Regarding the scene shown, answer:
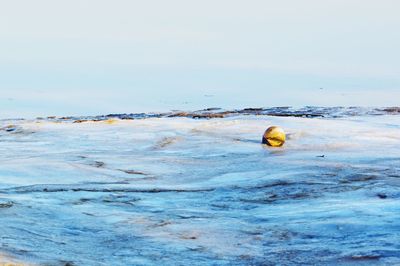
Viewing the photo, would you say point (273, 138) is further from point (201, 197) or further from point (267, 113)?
point (267, 113)

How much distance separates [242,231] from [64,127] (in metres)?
6.84

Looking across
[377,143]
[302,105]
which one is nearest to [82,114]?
[302,105]

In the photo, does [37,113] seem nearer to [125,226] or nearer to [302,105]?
[302,105]

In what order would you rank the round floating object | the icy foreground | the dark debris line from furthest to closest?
the dark debris line → the round floating object → the icy foreground

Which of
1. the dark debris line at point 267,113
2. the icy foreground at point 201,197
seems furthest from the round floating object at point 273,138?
the dark debris line at point 267,113

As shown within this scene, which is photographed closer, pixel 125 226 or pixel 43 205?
pixel 125 226

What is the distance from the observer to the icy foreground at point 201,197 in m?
4.54

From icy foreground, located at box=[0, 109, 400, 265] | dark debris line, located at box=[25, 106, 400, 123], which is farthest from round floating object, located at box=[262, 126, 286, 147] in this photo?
dark debris line, located at box=[25, 106, 400, 123]

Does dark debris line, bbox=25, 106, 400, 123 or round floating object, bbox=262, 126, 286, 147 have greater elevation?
dark debris line, bbox=25, 106, 400, 123

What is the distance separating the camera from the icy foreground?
4535mm

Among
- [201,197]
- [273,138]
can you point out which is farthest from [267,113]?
[201,197]

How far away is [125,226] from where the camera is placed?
5.18m

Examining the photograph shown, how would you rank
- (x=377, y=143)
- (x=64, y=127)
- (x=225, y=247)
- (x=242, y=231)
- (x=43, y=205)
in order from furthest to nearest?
(x=64, y=127) → (x=377, y=143) → (x=43, y=205) → (x=242, y=231) → (x=225, y=247)

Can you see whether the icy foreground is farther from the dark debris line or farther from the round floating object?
the dark debris line
